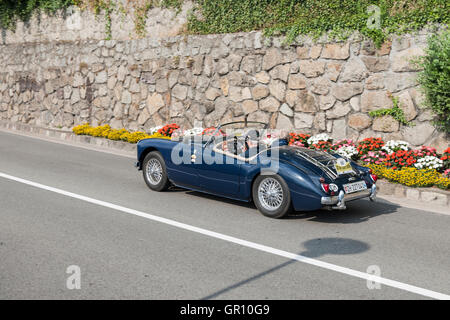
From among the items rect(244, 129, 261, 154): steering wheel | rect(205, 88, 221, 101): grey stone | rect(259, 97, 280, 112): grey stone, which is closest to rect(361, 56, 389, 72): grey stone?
rect(259, 97, 280, 112): grey stone

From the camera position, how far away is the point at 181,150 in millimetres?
9078

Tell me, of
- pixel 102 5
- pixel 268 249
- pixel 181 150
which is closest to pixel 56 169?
pixel 181 150

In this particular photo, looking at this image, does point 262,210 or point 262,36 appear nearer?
point 262,210

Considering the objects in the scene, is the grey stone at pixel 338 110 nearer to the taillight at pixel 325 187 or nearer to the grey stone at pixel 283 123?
the grey stone at pixel 283 123

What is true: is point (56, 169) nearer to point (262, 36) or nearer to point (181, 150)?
point (181, 150)

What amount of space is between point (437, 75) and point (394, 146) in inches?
76.6

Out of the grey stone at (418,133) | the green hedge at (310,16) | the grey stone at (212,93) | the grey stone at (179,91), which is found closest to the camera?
the grey stone at (418,133)

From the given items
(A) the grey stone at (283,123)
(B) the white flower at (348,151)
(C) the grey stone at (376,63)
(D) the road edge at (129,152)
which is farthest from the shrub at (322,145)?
(D) the road edge at (129,152)

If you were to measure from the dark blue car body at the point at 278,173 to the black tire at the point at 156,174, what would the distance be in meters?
0.13

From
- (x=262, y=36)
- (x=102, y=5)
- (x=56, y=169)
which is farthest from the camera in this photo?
(x=102, y=5)

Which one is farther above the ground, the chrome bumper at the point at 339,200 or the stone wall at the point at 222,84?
the stone wall at the point at 222,84

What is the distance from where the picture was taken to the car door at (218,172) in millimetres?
8273
